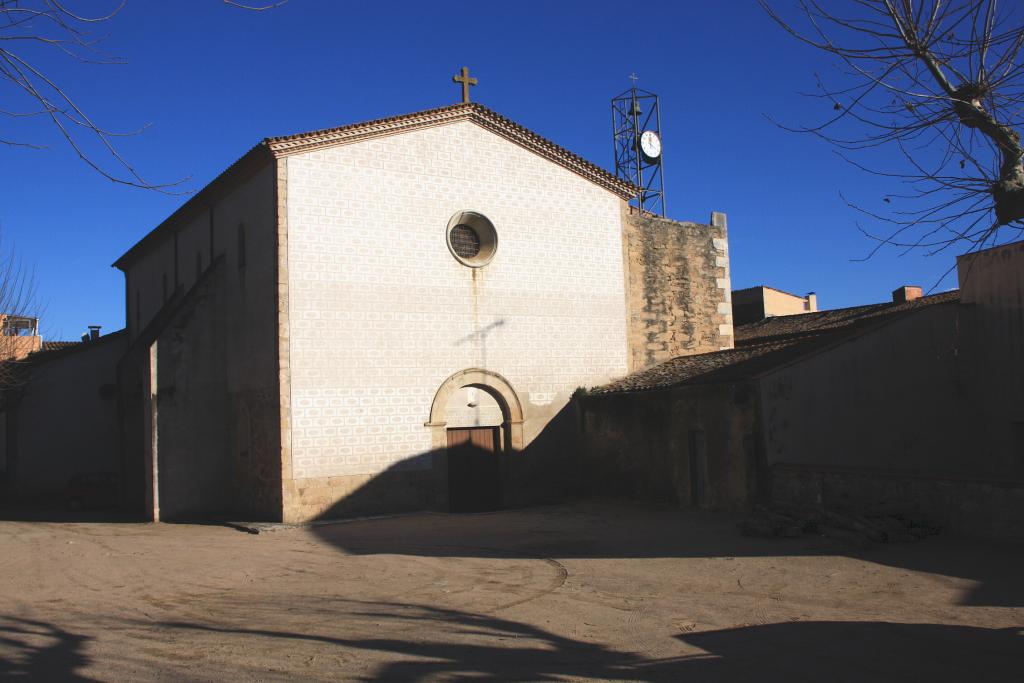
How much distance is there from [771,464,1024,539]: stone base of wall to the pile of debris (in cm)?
19

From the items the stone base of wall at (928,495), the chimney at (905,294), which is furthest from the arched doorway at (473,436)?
the chimney at (905,294)

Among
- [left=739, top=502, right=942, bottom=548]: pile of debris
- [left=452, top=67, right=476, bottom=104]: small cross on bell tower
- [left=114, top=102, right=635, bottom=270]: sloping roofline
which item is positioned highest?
[left=452, top=67, right=476, bottom=104]: small cross on bell tower

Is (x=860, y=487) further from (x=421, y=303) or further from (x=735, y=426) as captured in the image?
(x=421, y=303)

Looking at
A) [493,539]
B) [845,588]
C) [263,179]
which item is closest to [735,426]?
[493,539]

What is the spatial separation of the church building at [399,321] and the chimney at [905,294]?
1228 centimetres

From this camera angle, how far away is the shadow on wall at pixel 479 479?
55.5 feet

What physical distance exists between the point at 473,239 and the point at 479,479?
5.43 metres

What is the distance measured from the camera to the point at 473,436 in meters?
18.5

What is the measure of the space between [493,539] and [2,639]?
7.63 meters

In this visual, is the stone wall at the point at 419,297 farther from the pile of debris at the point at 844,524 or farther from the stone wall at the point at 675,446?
the pile of debris at the point at 844,524

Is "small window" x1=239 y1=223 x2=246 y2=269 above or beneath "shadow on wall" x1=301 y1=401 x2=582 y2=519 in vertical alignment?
above

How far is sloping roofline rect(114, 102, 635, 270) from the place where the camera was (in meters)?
16.6

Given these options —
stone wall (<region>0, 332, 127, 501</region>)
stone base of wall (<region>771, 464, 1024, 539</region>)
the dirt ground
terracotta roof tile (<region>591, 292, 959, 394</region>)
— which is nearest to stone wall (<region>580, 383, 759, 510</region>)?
terracotta roof tile (<region>591, 292, 959, 394</region>)

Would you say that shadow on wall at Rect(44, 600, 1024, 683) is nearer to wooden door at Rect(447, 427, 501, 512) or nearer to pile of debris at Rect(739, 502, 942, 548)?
pile of debris at Rect(739, 502, 942, 548)
